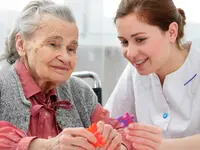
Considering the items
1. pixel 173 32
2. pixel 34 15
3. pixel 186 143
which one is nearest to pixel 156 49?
pixel 173 32

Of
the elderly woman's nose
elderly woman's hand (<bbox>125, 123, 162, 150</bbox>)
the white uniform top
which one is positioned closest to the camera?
elderly woman's hand (<bbox>125, 123, 162, 150</bbox>)

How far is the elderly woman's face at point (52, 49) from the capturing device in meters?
1.19

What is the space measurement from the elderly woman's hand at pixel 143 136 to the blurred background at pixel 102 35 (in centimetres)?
101

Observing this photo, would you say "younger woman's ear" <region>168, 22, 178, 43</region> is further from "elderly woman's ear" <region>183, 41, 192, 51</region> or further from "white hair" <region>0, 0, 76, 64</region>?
"white hair" <region>0, 0, 76, 64</region>

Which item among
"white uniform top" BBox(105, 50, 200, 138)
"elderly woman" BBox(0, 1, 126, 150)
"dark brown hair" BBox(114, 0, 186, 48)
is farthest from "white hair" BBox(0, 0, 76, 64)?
"white uniform top" BBox(105, 50, 200, 138)

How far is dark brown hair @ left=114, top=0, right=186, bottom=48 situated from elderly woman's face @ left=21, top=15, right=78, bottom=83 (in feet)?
0.85

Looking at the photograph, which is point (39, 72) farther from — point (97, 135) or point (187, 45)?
point (187, 45)

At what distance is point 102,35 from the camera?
2264 millimetres

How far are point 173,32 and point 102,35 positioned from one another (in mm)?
896

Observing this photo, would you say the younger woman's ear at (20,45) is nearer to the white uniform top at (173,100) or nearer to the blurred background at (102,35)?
the white uniform top at (173,100)

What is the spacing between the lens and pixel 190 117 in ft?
4.75

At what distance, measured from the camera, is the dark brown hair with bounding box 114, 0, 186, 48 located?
4.41 ft

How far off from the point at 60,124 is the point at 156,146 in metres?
0.33

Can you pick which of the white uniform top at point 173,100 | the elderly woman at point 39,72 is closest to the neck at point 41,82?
the elderly woman at point 39,72
